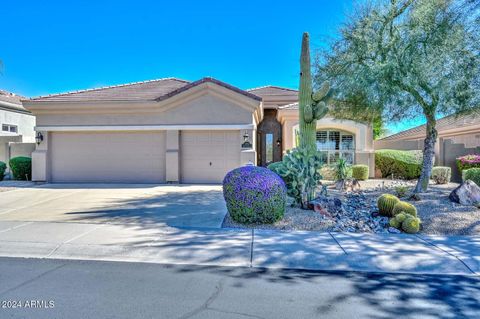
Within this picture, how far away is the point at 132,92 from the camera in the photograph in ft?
49.6

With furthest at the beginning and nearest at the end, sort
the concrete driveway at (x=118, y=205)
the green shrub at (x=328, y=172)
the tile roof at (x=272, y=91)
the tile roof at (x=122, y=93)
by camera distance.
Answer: the tile roof at (x=272, y=91) → the green shrub at (x=328, y=172) → the tile roof at (x=122, y=93) → the concrete driveway at (x=118, y=205)

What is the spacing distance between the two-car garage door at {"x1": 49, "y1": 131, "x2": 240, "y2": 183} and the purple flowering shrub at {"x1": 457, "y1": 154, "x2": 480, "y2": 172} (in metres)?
11.1

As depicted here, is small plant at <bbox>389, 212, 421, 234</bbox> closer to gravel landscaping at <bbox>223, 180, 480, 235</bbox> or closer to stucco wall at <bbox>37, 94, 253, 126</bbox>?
gravel landscaping at <bbox>223, 180, 480, 235</bbox>

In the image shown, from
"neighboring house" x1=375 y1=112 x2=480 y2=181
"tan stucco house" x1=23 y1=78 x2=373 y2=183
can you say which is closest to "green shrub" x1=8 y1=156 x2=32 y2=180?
"tan stucco house" x1=23 y1=78 x2=373 y2=183

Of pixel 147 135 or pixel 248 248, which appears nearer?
pixel 248 248

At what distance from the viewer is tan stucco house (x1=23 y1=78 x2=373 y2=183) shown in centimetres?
1316

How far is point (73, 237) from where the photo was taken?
18.6ft

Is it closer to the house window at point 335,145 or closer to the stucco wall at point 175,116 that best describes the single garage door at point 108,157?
the stucco wall at point 175,116

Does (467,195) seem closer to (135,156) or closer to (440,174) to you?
(440,174)

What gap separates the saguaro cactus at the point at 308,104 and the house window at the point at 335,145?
7571 millimetres

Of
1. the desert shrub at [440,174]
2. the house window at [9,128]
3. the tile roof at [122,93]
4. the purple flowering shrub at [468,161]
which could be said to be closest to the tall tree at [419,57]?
the desert shrub at [440,174]

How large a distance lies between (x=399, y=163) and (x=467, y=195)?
7.65m

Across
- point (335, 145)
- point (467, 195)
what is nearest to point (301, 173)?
point (467, 195)

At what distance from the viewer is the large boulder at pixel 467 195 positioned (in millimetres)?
8023
